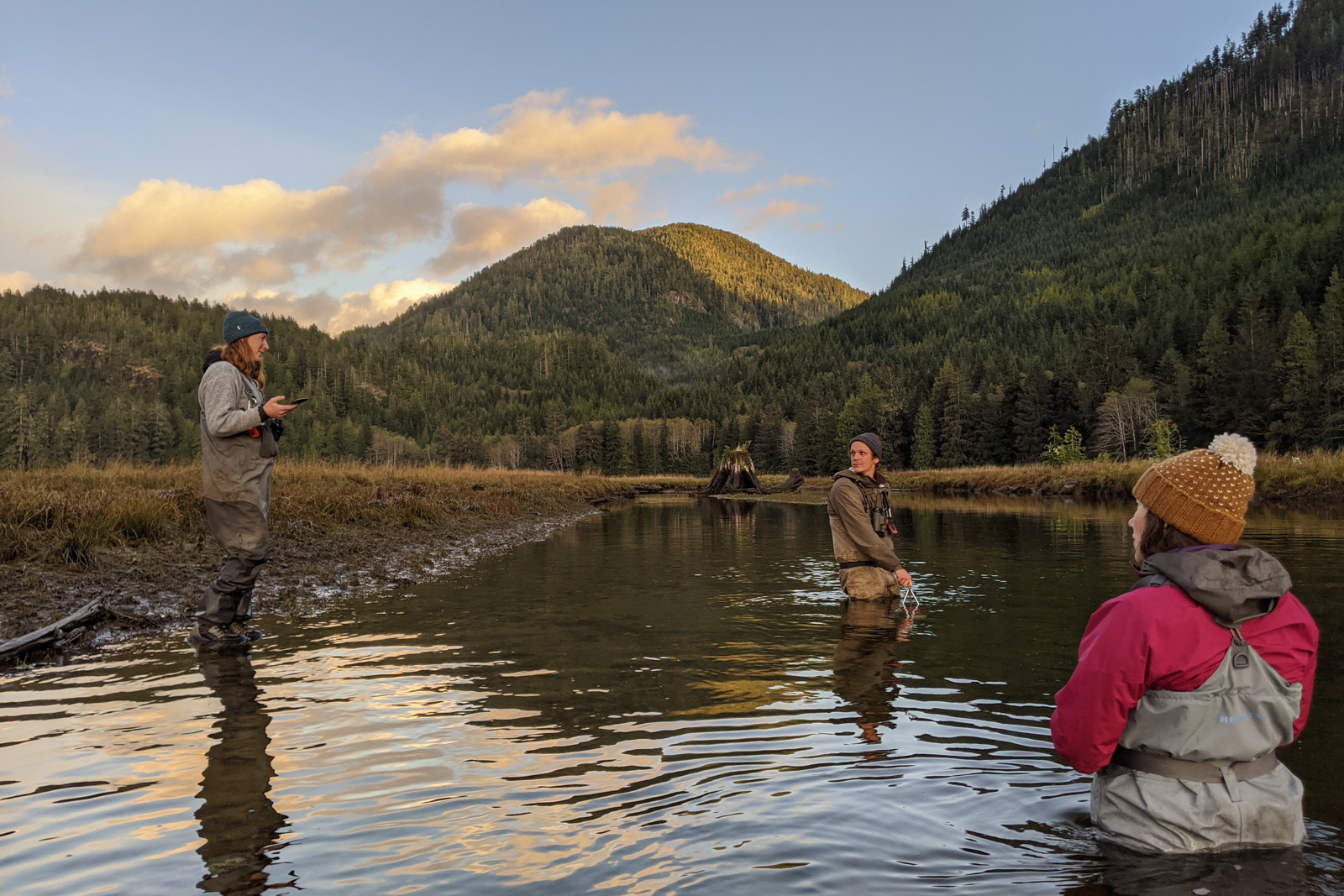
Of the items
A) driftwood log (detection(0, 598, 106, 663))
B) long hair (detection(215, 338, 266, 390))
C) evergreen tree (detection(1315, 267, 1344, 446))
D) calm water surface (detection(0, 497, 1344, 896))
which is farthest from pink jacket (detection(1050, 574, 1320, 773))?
evergreen tree (detection(1315, 267, 1344, 446))

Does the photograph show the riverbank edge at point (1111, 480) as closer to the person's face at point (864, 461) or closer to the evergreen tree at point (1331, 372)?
the person's face at point (864, 461)

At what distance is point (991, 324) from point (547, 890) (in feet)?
641

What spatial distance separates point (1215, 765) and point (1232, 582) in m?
0.83

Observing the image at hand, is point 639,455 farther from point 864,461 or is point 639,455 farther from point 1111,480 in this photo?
point 864,461

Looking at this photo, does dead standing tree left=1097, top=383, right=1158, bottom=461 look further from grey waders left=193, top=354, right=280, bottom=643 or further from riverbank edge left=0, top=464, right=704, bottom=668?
grey waders left=193, top=354, right=280, bottom=643

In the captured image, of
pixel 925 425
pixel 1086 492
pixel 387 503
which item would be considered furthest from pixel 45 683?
pixel 925 425

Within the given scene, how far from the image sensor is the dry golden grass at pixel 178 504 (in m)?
10.8

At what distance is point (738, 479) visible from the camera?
2598 inches

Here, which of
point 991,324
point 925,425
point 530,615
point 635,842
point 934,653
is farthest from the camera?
point 991,324

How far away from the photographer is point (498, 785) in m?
4.68

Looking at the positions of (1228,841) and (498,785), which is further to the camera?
(498,785)

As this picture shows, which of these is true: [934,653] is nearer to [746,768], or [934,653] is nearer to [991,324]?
[746,768]

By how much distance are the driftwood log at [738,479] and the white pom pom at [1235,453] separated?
60758 millimetres

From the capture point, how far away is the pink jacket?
132 inches
